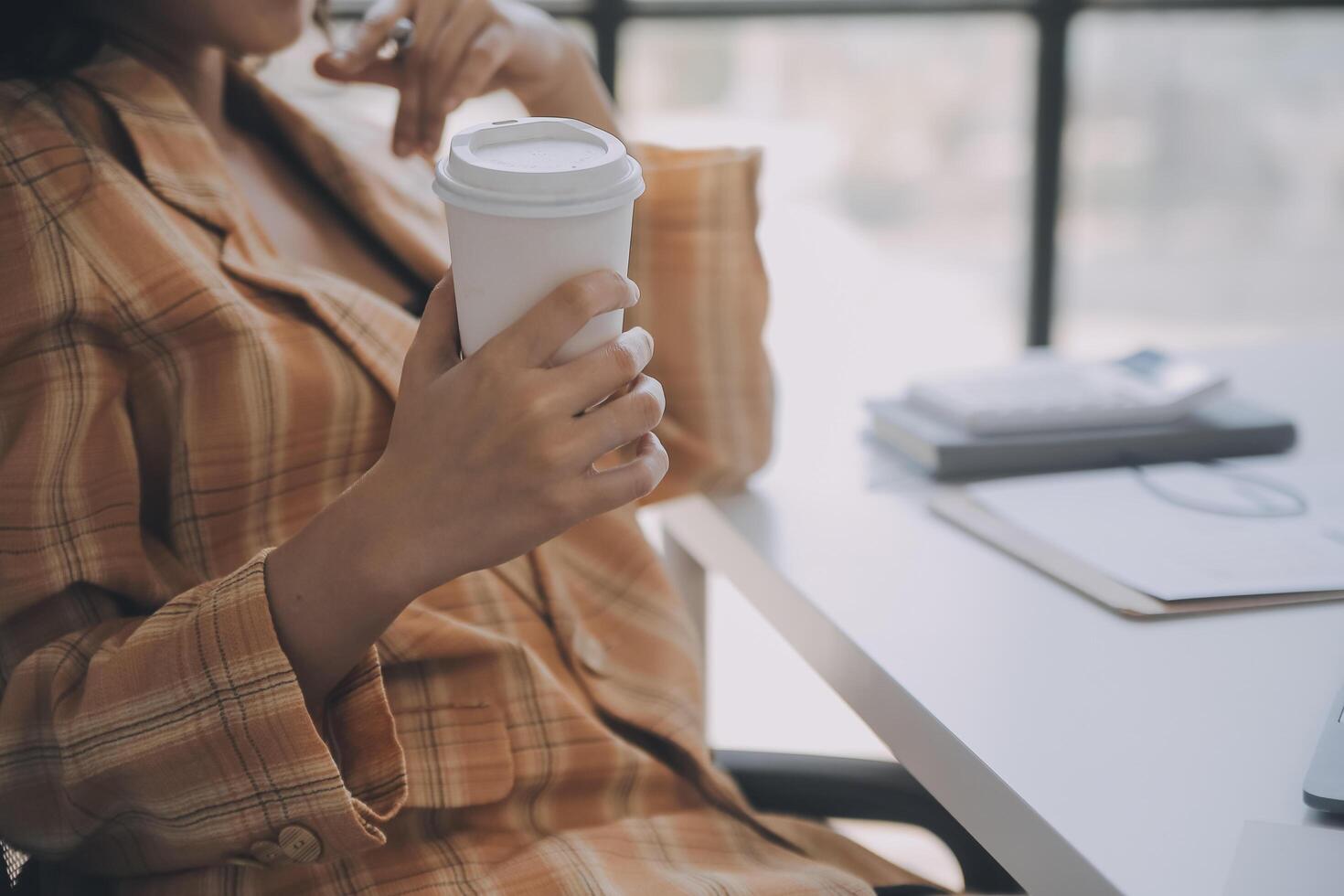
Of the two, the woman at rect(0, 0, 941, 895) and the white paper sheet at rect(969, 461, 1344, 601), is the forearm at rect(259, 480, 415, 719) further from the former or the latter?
the white paper sheet at rect(969, 461, 1344, 601)

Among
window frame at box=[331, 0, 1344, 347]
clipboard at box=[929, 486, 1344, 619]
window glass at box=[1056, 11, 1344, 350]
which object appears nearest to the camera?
clipboard at box=[929, 486, 1344, 619]

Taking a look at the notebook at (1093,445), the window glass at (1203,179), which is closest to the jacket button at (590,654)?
the notebook at (1093,445)

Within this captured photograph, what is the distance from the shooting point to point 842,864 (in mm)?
860

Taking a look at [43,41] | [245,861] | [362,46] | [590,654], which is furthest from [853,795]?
[43,41]

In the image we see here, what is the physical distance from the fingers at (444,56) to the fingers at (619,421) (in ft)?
1.51

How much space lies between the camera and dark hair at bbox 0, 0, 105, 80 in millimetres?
810

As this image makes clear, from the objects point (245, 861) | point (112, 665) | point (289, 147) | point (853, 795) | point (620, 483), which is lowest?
point (853, 795)

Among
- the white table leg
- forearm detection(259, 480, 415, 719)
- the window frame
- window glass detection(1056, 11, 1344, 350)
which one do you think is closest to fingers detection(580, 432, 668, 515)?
forearm detection(259, 480, 415, 719)

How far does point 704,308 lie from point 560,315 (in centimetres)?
51

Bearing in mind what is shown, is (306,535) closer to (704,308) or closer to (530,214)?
(530,214)

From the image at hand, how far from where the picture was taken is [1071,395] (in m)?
1.05

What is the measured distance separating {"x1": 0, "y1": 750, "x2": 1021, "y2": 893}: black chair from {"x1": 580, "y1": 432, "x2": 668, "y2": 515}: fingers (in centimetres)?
37

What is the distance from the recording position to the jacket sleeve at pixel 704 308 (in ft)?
3.34

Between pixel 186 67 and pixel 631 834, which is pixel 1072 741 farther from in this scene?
pixel 186 67
